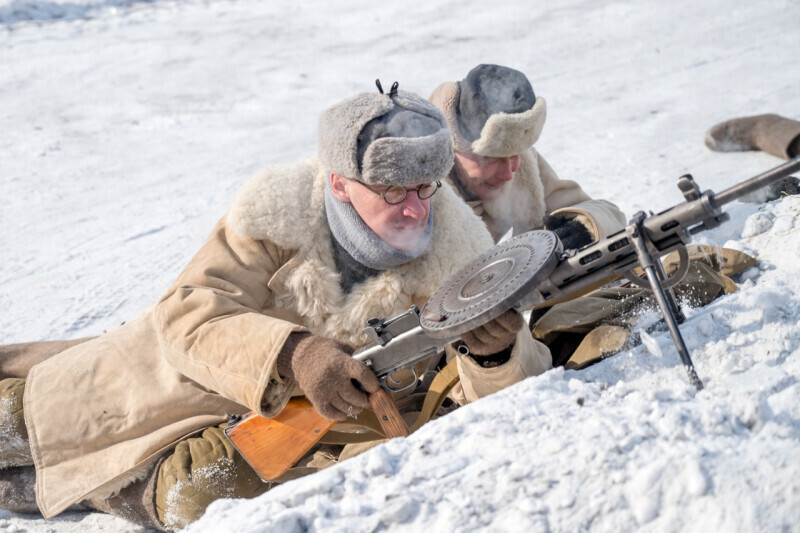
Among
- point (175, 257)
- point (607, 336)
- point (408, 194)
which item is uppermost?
point (408, 194)

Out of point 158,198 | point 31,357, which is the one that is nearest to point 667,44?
point 158,198

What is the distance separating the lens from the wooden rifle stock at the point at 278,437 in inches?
114

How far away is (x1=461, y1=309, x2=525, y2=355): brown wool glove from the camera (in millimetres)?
2441

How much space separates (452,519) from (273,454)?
1139mm

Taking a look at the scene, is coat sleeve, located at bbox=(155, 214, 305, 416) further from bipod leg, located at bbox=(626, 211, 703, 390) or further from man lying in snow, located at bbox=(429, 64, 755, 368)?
bipod leg, located at bbox=(626, 211, 703, 390)

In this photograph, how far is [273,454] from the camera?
2.89m

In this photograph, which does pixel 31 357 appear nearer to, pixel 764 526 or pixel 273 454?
pixel 273 454

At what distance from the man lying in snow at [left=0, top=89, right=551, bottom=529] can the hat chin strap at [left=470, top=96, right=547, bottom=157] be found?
61 centimetres

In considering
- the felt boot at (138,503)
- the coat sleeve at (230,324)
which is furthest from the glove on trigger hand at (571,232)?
the felt boot at (138,503)

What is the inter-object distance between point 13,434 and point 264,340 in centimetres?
142

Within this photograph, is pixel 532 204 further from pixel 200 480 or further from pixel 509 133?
pixel 200 480

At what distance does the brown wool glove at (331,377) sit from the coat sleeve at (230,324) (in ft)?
0.35

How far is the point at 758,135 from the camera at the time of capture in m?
5.78

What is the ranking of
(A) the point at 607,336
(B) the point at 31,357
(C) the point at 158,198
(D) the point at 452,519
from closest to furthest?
(D) the point at 452,519 → (A) the point at 607,336 → (B) the point at 31,357 → (C) the point at 158,198
